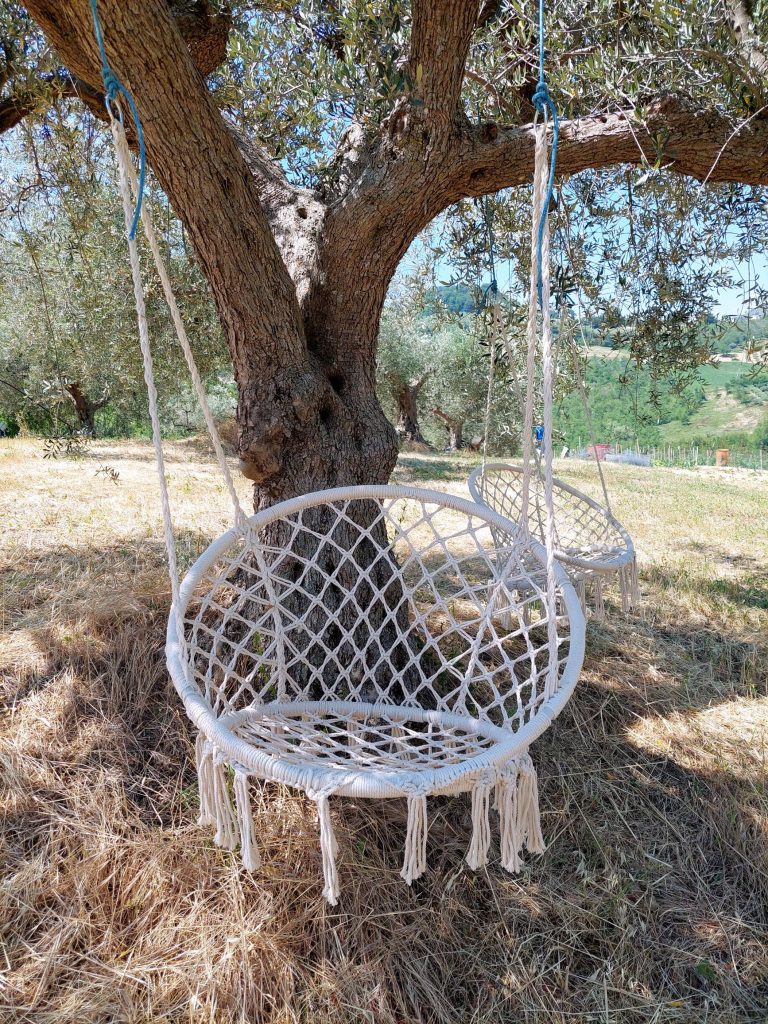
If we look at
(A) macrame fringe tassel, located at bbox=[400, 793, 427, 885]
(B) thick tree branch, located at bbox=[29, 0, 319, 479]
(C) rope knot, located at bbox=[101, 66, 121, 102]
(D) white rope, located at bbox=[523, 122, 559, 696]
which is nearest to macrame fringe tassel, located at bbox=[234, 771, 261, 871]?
(A) macrame fringe tassel, located at bbox=[400, 793, 427, 885]

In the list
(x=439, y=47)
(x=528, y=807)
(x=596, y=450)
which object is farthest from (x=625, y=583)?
(x=439, y=47)

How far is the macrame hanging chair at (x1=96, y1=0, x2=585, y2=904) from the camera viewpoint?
1247 mm

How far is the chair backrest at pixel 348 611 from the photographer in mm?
1770

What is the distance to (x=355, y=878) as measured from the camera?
1.71 meters

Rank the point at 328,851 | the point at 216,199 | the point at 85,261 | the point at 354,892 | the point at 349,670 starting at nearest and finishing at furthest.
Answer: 1. the point at 328,851
2. the point at 354,892
3. the point at 216,199
4. the point at 349,670
5. the point at 85,261

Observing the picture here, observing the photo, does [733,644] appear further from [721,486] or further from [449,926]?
[721,486]

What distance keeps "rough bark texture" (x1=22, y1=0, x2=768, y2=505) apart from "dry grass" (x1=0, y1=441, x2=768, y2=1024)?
0.89 metres

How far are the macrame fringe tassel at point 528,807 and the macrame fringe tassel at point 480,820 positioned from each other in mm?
81

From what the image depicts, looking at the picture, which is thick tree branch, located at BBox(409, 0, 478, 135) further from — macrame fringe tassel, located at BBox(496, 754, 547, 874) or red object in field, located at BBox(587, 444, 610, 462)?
macrame fringe tassel, located at BBox(496, 754, 547, 874)

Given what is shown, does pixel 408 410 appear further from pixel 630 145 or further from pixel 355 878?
pixel 355 878

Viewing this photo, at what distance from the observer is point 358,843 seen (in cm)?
179

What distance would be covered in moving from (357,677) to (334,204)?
1.48 meters

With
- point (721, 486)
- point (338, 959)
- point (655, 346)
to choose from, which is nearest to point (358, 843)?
point (338, 959)

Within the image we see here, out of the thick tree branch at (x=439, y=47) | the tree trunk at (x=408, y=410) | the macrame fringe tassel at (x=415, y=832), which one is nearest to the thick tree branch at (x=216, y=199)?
the thick tree branch at (x=439, y=47)
